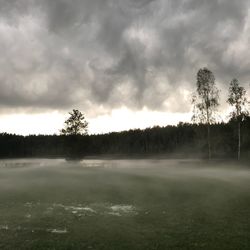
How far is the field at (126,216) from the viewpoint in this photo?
746 inches

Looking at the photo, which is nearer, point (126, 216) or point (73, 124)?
point (126, 216)

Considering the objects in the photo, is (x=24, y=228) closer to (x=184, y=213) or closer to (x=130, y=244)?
(x=130, y=244)

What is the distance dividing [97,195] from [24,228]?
1431 centimetres

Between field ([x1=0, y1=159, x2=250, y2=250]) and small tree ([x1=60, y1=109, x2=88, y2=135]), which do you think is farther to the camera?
small tree ([x1=60, y1=109, x2=88, y2=135])

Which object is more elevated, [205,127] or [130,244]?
[205,127]

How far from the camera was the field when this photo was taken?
1895 centimetres

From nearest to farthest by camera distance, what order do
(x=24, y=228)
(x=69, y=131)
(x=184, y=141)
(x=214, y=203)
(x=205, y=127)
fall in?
(x=24, y=228)
(x=214, y=203)
(x=205, y=127)
(x=69, y=131)
(x=184, y=141)

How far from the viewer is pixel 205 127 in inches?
3263

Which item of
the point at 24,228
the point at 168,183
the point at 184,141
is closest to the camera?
the point at 24,228

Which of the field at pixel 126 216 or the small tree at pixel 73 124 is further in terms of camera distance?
the small tree at pixel 73 124

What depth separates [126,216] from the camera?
→ 25.6m

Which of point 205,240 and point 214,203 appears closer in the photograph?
point 205,240

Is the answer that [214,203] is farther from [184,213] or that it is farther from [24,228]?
[24,228]

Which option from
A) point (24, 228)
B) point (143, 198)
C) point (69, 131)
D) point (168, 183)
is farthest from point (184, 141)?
point (24, 228)
